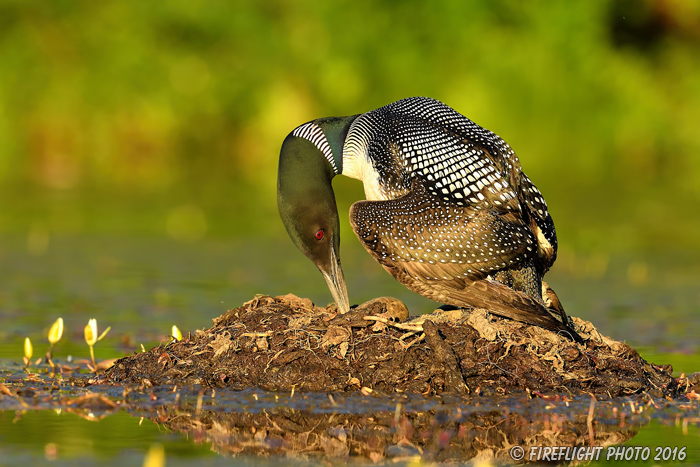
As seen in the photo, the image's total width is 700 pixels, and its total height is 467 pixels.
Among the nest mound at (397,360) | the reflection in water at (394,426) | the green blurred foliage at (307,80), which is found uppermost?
the green blurred foliage at (307,80)

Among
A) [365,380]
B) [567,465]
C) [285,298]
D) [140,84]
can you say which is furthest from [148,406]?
[140,84]

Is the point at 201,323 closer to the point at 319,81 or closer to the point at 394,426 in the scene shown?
the point at 394,426

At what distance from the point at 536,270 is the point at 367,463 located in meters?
2.49

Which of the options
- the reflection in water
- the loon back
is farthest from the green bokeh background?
the reflection in water

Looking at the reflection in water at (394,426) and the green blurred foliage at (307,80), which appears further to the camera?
the green blurred foliage at (307,80)

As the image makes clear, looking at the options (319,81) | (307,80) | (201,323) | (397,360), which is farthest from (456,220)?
(307,80)

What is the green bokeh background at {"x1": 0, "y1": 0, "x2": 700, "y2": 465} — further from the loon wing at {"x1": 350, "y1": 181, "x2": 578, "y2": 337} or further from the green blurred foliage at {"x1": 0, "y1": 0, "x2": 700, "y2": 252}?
the loon wing at {"x1": 350, "y1": 181, "x2": 578, "y2": 337}

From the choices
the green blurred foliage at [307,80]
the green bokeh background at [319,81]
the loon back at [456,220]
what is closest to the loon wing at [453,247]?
the loon back at [456,220]

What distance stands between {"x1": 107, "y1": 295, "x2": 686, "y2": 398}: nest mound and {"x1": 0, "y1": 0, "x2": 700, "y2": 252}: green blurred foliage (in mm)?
15151

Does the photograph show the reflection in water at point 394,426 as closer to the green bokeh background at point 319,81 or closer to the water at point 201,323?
the water at point 201,323

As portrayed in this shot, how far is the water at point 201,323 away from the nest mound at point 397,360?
21cm

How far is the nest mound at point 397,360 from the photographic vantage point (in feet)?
20.4

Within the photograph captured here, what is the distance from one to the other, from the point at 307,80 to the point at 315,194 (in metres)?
16.6

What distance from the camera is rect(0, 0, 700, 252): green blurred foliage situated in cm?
2247
